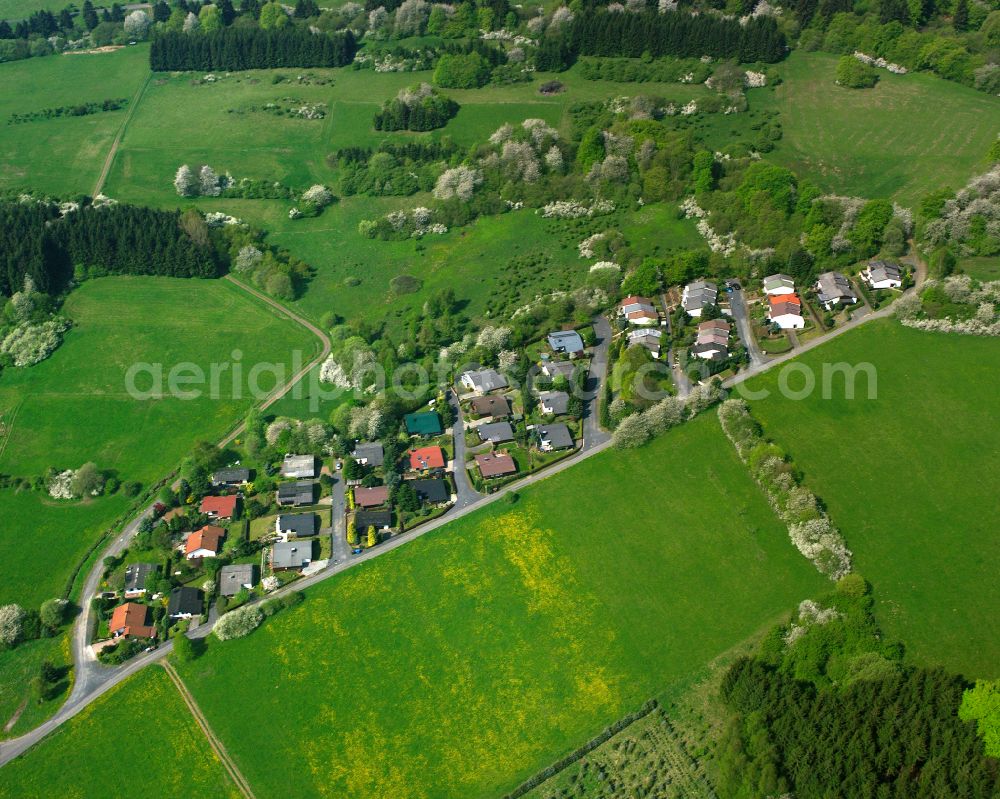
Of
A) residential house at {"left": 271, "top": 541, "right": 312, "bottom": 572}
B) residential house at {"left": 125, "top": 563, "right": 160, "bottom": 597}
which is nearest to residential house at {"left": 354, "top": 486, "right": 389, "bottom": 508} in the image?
residential house at {"left": 271, "top": 541, "right": 312, "bottom": 572}

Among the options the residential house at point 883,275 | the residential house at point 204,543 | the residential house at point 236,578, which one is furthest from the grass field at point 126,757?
the residential house at point 883,275

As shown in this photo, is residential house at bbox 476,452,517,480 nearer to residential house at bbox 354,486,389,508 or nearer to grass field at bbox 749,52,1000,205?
residential house at bbox 354,486,389,508

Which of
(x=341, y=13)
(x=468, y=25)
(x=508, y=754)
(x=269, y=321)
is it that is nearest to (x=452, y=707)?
(x=508, y=754)

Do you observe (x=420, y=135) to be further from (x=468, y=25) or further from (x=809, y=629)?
(x=809, y=629)

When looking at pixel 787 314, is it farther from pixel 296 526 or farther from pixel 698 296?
pixel 296 526

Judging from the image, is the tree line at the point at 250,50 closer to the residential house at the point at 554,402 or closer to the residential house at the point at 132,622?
the residential house at the point at 554,402
